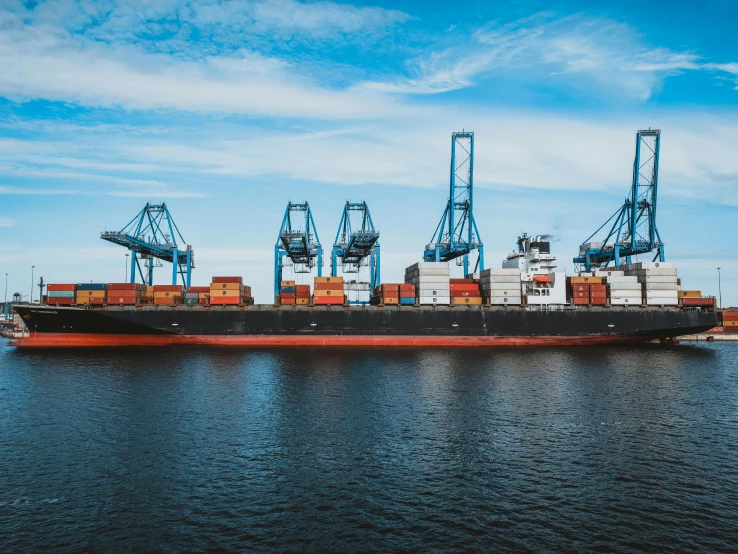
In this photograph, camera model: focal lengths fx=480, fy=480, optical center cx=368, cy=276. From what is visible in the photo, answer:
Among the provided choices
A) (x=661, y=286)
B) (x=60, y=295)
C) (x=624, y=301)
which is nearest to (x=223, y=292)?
(x=60, y=295)

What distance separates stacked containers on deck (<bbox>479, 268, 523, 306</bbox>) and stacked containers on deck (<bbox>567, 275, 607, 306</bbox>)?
7870mm

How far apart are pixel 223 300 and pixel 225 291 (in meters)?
1.40

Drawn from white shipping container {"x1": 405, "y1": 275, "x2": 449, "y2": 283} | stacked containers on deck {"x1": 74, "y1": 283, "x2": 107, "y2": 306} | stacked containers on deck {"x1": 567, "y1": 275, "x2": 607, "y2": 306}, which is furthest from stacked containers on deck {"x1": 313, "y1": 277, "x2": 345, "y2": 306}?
stacked containers on deck {"x1": 567, "y1": 275, "x2": 607, "y2": 306}

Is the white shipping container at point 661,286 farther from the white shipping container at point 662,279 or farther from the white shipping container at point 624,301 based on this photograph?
the white shipping container at point 624,301

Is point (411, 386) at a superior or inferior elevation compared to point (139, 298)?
inferior

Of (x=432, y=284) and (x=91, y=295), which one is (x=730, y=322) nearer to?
(x=432, y=284)

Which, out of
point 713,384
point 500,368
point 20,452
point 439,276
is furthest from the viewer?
point 439,276

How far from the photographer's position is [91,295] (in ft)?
212

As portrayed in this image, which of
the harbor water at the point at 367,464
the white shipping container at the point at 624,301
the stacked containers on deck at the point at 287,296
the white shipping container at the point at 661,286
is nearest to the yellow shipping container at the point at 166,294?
the stacked containers on deck at the point at 287,296

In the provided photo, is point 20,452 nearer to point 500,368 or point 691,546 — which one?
point 691,546

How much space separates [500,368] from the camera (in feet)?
151

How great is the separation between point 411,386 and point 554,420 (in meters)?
12.1

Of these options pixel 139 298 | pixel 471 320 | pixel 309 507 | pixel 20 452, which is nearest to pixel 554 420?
pixel 309 507

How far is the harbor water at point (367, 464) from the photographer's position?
48.3 ft
